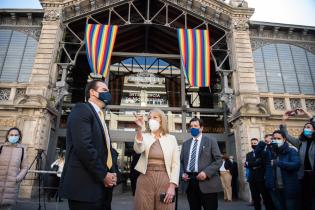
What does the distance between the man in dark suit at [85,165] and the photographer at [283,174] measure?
13.0ft

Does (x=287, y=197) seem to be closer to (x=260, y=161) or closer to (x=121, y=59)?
(x=260, y=161)

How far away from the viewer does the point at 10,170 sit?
15.7 ft

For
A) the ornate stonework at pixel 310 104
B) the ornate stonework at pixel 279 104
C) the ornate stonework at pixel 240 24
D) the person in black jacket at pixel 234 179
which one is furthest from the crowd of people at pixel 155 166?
the ornate stonework at pixel 240 24

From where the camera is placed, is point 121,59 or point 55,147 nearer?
point 55,147

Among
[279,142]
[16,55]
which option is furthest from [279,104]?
[16,55]

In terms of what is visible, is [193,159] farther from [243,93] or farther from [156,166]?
[243,93]

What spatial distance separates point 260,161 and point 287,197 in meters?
1.43

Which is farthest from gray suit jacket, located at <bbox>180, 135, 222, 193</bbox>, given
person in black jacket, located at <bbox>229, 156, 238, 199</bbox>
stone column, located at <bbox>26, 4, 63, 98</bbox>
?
stone column, located at <bbox>26, 4, 63, 98</bbox>

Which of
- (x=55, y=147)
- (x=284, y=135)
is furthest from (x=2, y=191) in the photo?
(x=55, y=147)

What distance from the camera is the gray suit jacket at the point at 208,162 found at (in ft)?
13.3

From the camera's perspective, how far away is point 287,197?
4.77m

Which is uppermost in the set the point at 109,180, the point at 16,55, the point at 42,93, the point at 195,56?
the point at 16,55

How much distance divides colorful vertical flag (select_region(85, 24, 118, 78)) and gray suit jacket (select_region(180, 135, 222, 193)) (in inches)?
295

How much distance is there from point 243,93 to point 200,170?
8.50 m
